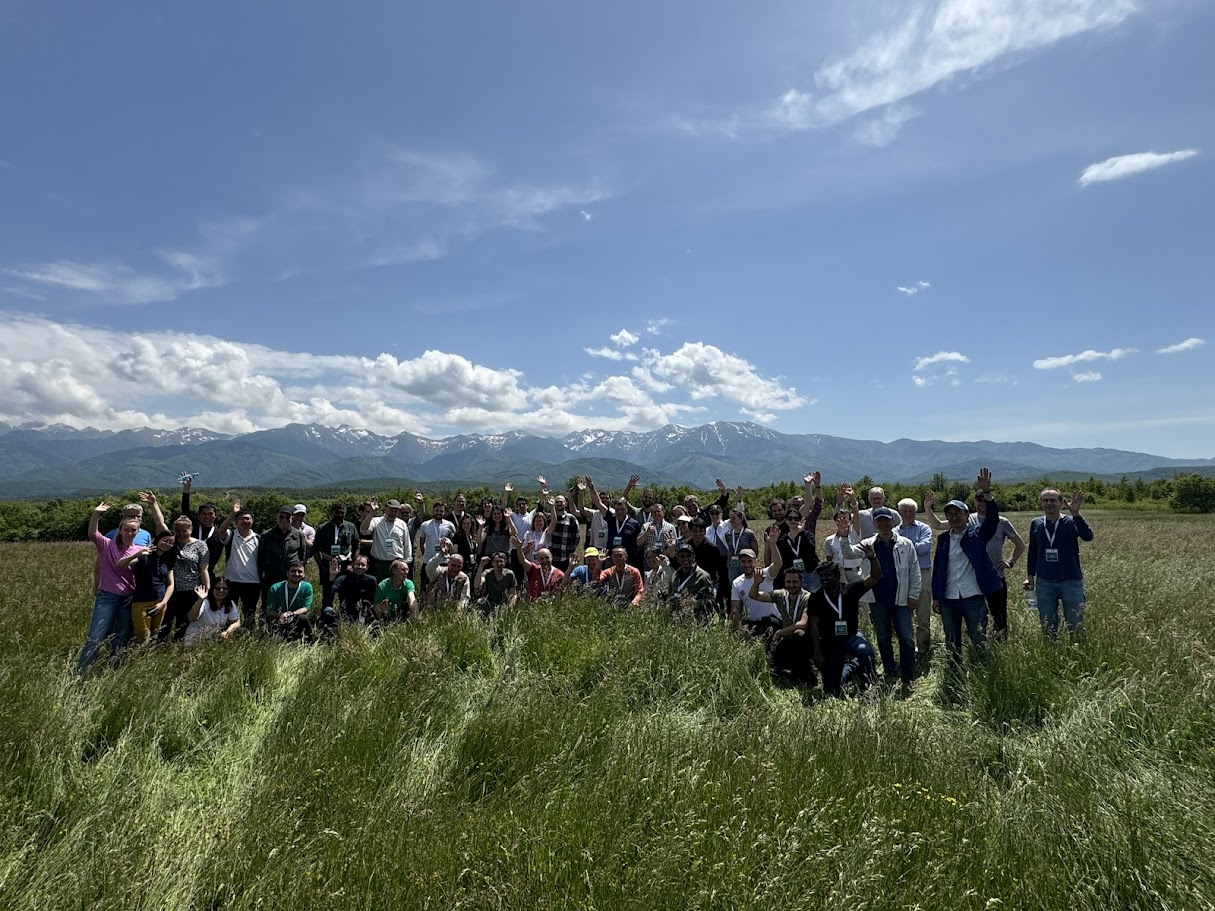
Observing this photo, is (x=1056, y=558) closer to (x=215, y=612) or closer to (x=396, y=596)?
(x=396, y=596)

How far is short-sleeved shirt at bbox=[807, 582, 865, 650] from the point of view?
7.01 meters

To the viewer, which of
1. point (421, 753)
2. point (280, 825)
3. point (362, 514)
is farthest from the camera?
point (362, 514)

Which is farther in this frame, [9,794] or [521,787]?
[521,787]

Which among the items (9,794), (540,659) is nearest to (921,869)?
(540,659)

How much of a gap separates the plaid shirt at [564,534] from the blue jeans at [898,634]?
485cm

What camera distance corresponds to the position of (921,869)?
276 cm

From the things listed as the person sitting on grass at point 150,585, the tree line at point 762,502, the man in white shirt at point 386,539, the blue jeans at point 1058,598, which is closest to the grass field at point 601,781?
the blue jeans at point 1058,598

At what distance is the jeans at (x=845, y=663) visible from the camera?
6.73 m

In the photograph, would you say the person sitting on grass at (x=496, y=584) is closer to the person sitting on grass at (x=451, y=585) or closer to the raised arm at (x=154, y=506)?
the person sitting on grass at (x=451, y=585)

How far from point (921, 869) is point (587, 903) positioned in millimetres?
1535

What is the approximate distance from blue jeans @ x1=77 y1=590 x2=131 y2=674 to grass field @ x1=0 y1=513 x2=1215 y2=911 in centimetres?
192

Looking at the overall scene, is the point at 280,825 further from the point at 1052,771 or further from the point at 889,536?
the point at 889,536

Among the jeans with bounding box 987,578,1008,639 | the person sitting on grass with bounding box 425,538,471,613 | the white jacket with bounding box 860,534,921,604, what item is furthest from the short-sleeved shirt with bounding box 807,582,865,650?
the person sitting on grass with bounding box 425,538,471,613

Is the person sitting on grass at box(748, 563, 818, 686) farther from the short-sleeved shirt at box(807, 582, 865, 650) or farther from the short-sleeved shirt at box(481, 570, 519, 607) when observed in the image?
the short-sleeved shirt at box(481, 570, 519, 607)
